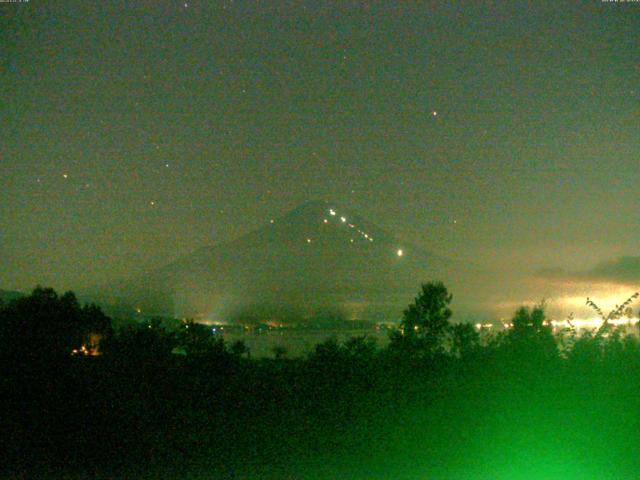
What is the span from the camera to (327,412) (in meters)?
8.09

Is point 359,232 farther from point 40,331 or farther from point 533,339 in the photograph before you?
point 40,331

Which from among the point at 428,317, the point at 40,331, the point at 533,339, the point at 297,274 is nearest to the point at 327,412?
the point at 533,339

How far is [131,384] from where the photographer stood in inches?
326

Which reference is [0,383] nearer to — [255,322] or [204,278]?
[255,322]

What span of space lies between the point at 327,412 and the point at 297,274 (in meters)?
25.5

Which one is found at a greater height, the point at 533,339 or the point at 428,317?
the point at 428,317

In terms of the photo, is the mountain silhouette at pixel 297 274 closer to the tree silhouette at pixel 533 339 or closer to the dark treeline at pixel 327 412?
the tree silhouette at pixel 533 339

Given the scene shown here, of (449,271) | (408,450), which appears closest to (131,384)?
(408,450)

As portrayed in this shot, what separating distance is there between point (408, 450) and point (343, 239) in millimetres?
28728

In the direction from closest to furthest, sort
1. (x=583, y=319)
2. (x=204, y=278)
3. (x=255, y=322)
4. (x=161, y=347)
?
(x=161, y=347) → (x=583, y=319) → (x=255, y=322) → (x=204, y=278)

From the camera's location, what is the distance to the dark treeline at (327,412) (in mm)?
7309

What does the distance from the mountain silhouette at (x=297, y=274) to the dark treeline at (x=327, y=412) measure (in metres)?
14.4

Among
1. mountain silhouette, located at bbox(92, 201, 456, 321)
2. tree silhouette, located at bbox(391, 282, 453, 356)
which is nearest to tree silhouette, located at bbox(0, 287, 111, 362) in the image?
tree silhouette, located at bbox(391, 282, 453, 356)

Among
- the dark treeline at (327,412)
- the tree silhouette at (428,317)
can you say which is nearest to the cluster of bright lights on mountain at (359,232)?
the tree silhouette at (428,317)
